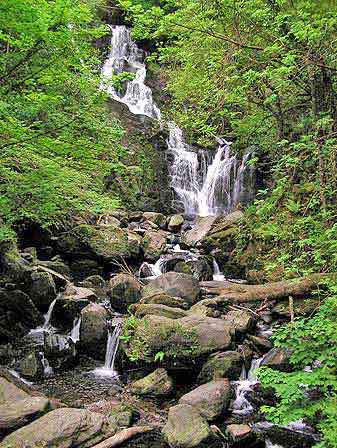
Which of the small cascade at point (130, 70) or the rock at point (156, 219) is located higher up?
the small cascade at point (130, 70)

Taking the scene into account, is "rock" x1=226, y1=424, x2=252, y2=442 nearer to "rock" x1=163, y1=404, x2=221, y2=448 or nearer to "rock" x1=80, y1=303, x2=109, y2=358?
"rock" x1=163, y1=404, x2=221, y2=448

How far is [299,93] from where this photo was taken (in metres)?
8.20

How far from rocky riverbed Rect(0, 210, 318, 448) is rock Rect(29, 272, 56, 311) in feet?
0.07

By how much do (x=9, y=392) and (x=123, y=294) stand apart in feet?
14.2

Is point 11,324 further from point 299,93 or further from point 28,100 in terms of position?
point 299,93

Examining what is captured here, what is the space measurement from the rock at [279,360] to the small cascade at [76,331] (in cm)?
381

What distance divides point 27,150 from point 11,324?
464 cm

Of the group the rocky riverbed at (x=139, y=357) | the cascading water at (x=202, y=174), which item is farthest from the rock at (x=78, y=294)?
the cascading water at (x=202, y=174)

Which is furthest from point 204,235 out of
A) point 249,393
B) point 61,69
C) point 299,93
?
point 61,69

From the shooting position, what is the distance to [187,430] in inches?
221

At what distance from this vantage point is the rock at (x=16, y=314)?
8.89m

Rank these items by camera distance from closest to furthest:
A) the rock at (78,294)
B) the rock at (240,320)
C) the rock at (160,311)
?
1. the rock at (240,320)
2. the rock at (160,311)
3. the rock at (78,294)

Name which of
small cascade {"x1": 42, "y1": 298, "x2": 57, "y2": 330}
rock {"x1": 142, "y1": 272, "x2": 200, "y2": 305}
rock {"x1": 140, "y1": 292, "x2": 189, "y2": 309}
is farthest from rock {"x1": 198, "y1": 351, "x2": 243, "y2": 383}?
small cascade {"x1": 42, "y1": 298, "x2": 57, "y2": 330}

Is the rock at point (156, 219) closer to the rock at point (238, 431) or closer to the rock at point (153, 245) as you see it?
the rock at point (153, 245)
